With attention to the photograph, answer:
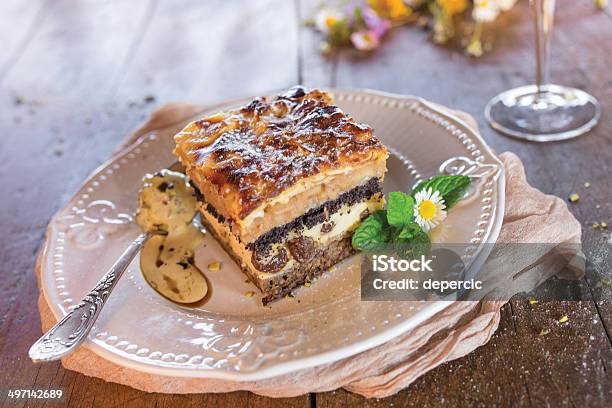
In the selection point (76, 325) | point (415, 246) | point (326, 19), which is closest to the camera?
point (76, 325)

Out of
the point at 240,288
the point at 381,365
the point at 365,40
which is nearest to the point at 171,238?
the point at 240,288

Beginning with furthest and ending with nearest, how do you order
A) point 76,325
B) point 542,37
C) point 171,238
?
point 542,37
point 171,238
point 76,325

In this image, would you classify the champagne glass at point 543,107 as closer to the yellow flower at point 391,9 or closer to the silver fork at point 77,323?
the yellow flower at point 391,9

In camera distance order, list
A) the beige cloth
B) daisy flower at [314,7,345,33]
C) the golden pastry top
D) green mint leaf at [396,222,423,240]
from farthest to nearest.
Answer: daisy flower at [314,7,345,33] → green mint leaf at [396,222,423,240] → the golden pastry top → the beige cloth

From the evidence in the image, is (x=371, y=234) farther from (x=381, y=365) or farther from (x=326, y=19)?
(x=326, y=19)

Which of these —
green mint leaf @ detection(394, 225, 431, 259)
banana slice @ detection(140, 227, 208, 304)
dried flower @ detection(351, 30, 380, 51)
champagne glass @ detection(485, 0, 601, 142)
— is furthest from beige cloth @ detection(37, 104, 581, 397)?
dried flower @ detection(351, 30, 380, 51)

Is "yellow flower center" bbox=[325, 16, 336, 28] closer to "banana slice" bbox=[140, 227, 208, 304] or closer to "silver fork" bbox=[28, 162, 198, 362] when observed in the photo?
"banana slice" bbox=[140, 227, 208, 304]

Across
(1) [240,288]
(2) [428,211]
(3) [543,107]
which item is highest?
(2) [428,211]

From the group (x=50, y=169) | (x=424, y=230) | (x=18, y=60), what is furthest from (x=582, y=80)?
(x=18, y=60)

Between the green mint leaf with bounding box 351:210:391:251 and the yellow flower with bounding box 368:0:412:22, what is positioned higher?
the yellow flower with bounding box 368:0:412:22
